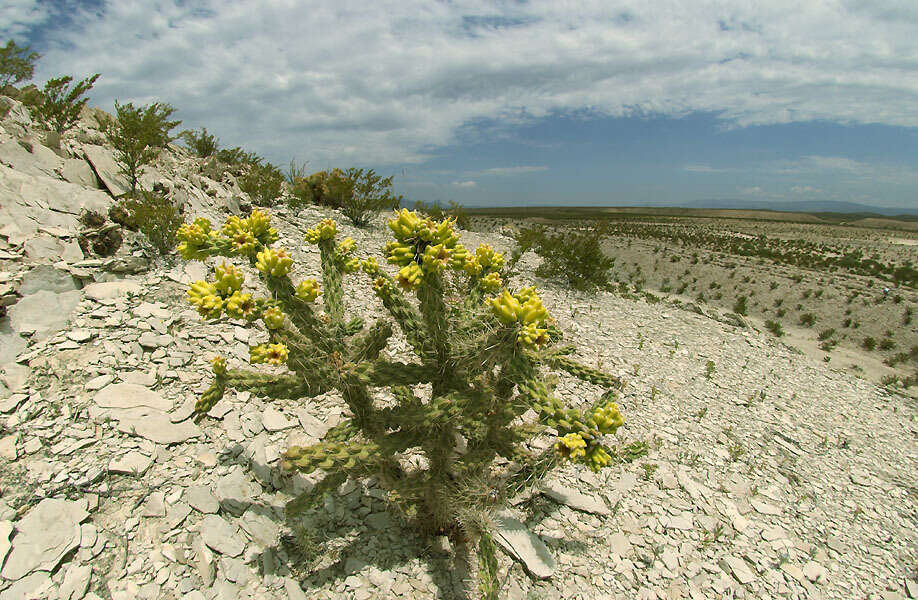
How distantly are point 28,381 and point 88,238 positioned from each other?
8.56 ft

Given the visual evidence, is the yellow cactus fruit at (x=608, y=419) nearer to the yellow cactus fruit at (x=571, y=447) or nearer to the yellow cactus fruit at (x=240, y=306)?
the yellow cactus fruit at (x=571, y=447)

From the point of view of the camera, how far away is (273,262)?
8.95ft

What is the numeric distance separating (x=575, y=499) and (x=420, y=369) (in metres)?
2.31

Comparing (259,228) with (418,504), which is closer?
(259,228)

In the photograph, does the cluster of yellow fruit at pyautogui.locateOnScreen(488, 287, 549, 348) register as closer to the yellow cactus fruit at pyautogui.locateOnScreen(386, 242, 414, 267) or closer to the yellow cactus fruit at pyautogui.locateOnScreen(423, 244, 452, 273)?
the yellow cactus fruit at pyautogui.locateOnScreen(423, 244, 452, 273)

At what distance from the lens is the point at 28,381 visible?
367 cm

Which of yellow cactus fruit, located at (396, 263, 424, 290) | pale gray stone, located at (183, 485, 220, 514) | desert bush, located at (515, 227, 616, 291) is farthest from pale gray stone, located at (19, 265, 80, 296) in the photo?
desert bush, located at (515, 227, 616, 291)

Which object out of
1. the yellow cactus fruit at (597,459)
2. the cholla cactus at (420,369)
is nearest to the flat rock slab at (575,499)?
the cholla cactus at (420,369)

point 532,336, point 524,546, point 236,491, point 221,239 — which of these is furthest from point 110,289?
point 524,546

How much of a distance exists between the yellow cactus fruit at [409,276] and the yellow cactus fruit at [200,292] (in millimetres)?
1179

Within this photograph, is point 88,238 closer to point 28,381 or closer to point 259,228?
point 28,381

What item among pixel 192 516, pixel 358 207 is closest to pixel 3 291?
pixel 192 516

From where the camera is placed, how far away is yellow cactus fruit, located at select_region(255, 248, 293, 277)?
8.90 feet

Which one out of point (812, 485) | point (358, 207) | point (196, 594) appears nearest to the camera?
point (196, 594)
